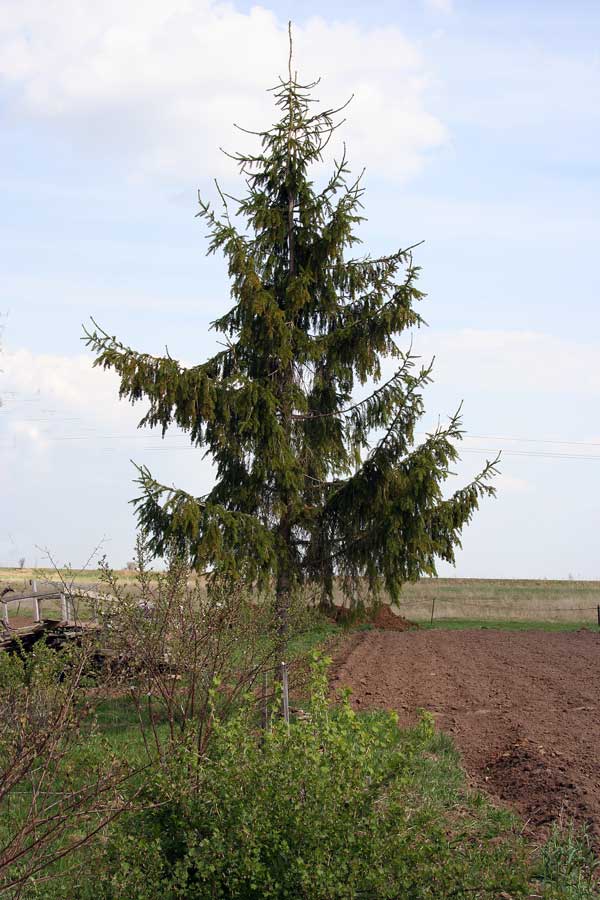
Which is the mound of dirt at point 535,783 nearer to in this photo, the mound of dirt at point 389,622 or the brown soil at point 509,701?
the brown soil at point 509,701

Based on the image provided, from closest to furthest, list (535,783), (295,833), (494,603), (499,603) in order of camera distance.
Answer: (295,833) < (535,783) < (499,603) < (494,603)

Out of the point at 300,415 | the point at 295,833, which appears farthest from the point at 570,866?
the point at 300,415

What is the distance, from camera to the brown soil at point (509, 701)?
851 cm

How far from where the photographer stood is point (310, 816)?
536 centimetres

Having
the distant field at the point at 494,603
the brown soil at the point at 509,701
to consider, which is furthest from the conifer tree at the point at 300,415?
the distant field at the point at 494,603

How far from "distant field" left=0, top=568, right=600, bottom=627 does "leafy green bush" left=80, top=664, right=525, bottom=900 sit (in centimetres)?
2242

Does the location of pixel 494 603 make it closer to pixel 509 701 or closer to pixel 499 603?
pixel 499 603

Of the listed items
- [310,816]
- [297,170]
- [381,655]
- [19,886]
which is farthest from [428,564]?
[381,655]

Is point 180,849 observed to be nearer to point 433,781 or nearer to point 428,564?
point 433,781

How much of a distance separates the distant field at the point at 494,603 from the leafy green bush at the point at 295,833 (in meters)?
22.4

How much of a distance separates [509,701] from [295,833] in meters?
9.02

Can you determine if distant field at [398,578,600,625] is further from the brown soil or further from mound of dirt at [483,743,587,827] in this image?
mound of dirt at [483,743,587,827]

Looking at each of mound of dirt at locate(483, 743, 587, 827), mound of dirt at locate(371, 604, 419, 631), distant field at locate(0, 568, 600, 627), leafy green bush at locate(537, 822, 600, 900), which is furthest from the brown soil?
distant field at locate(0, 568, 600, 627)

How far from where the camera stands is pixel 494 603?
140 feet
